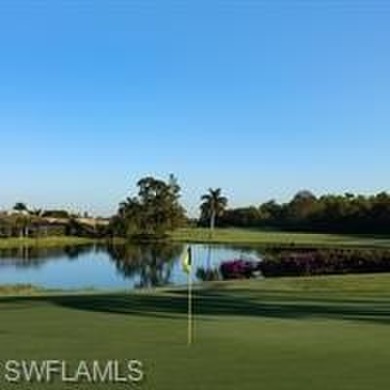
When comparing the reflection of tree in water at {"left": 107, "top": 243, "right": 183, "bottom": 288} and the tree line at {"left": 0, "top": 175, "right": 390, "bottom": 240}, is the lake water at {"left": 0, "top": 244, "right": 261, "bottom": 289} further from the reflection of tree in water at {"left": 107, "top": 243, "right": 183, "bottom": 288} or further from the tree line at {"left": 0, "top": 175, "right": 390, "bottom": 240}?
the tree line at {"left": 0, "top": 175, "right": 390, "bottom": 240}

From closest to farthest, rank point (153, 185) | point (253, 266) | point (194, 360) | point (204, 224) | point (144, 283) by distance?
point (194, 360)
point (253, 266)
point (144, 283)
point (153, 185)
point (204, 224)

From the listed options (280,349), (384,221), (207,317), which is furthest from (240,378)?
(384,221)

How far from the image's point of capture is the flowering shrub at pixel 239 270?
44.7m

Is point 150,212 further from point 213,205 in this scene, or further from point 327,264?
point 327,264

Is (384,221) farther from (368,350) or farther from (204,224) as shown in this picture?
(368,350)

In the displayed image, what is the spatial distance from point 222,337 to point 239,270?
1240 inches

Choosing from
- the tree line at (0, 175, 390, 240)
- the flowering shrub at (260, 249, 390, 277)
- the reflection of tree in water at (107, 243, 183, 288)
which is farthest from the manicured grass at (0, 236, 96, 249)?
the flowering shrub at (260, 249, 390, 277)

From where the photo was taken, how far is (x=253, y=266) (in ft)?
149

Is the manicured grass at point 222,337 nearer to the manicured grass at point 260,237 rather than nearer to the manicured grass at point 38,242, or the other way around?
the manicured grass at point 260,237

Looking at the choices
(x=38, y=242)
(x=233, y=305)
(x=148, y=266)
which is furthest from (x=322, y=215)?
(x=233, y=305)

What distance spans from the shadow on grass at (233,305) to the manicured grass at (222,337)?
0.07ft

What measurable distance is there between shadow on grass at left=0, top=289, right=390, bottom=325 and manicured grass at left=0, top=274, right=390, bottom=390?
0.02 meters

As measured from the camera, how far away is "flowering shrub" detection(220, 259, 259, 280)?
4471 centimetres

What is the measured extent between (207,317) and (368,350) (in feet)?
17.3
